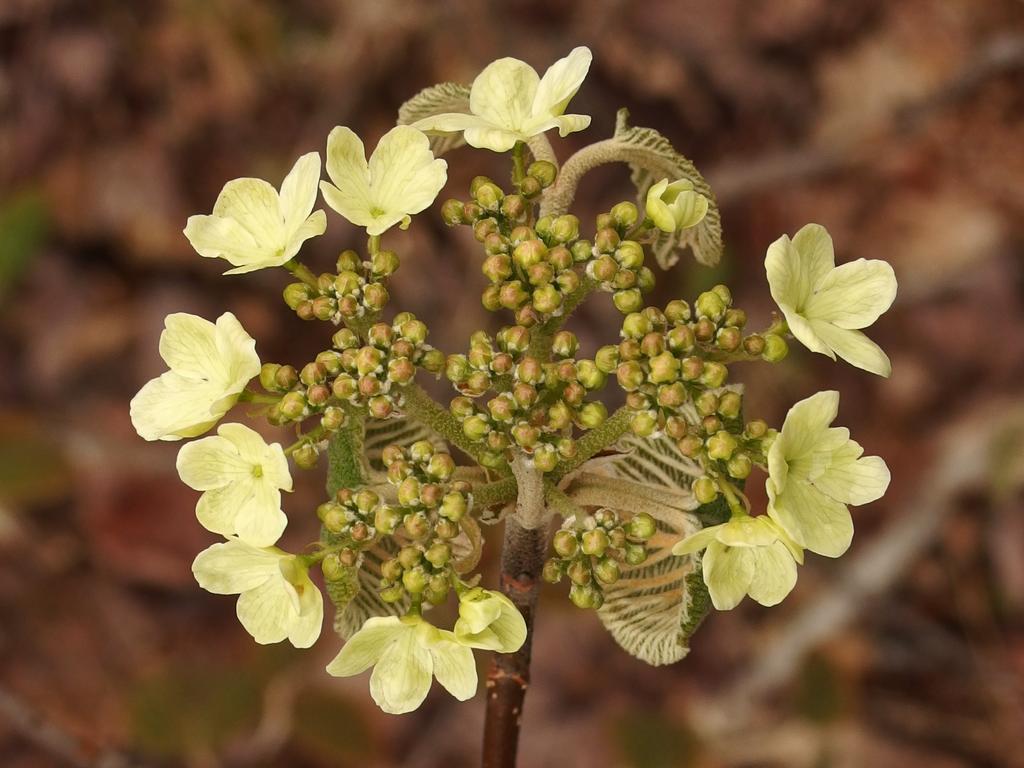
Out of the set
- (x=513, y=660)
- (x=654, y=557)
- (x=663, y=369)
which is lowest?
(x=513, y=660)

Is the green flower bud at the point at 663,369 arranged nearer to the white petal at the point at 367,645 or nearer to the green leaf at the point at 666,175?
the green leaf at the point at 666,175

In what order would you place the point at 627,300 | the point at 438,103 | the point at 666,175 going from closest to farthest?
the point at 627,300
the point at 666,175
the point at 438,103

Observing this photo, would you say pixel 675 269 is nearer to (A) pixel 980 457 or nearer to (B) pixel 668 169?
(A) pixel 980 457

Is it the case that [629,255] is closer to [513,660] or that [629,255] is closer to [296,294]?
[296,294]

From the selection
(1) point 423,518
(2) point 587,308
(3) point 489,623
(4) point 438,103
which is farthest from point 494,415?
(2) point 587,308

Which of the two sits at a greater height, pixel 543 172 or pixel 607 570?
pixel 543 172

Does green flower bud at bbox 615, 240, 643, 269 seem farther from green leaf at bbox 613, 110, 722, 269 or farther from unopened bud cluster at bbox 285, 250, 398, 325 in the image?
unopened bud cluster at bbox 285, 250, 398, 325
